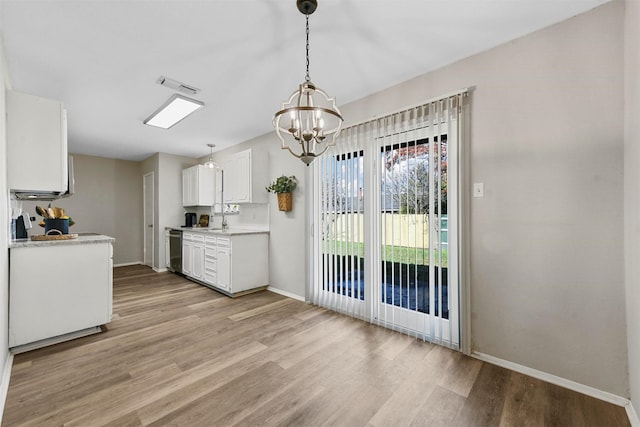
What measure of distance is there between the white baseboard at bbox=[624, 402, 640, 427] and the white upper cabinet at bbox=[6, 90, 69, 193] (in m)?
4.34

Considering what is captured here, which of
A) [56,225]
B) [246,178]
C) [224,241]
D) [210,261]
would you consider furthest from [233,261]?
[56,225]

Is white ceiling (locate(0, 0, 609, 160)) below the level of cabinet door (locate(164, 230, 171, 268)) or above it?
above

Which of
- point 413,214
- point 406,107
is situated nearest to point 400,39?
point 406,107

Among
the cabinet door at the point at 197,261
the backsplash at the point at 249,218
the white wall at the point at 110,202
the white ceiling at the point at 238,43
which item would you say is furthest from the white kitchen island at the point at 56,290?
the white wall at the point at 110,202

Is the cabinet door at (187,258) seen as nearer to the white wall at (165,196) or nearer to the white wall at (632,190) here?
the white wall at (165,196)

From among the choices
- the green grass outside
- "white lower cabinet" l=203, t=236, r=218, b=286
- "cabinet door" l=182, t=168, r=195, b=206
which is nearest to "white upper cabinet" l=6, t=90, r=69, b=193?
"white lower cabinet" l=203, t=236, r=218, b=286

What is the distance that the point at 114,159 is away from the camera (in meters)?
6.16

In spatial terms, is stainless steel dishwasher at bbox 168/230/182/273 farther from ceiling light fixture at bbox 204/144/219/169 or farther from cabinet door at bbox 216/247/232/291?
cabinet door at bbox 216/247/232/291

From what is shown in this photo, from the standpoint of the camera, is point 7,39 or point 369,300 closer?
point 7,39

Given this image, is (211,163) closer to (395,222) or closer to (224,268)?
(224,268)

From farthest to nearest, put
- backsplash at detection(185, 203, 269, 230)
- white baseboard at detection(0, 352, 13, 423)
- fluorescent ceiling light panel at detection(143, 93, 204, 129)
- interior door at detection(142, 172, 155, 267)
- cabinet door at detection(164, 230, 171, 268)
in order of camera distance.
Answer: interior door at detection(142, 172, 155, 267), cabinet door at detection(164, 230, 171, 268), backsplash at detection(185, 203, 269, 230), fluorescent ceiling light panel at detection(143, 93, 204, 129), white baseboard at detection(0, 352, 13, 423)

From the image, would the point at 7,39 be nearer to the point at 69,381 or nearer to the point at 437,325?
the point at 69,381

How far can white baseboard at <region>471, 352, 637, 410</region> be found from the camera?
5.48ft

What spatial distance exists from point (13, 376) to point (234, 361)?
1549mm
